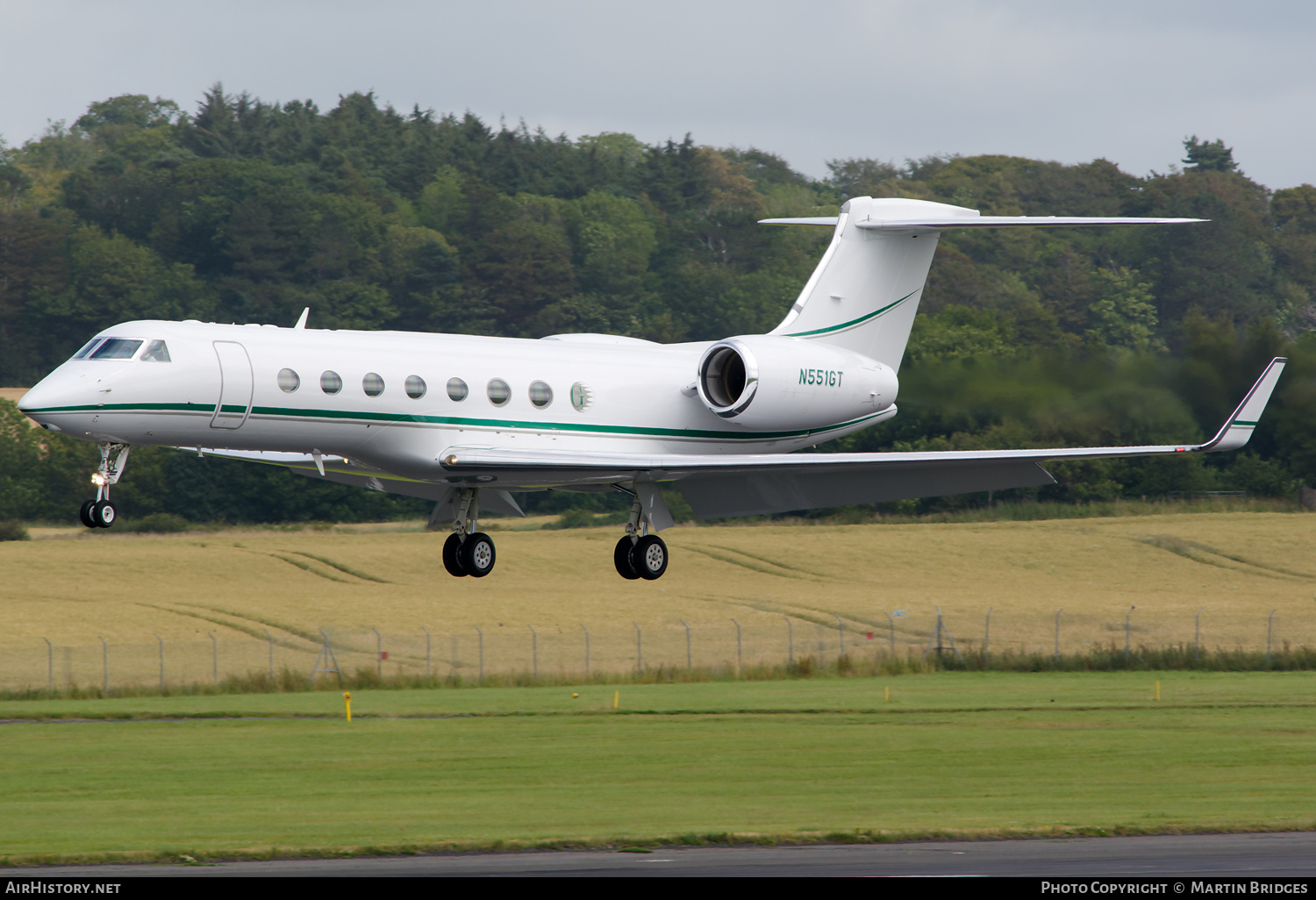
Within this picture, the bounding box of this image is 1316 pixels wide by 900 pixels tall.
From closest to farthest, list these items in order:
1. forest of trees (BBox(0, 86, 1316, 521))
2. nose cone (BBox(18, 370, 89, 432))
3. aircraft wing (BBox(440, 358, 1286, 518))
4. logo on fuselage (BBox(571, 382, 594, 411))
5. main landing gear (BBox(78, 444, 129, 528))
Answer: main landing gear (BBox(78, 444, 129, 528)) < nose cone (BBox(18, 370, 89, 432)) < aircraft wing (BBox(440, 358, 1286, 518)) < logo on fuselage (BBox(571, 382, 594, 411)) < forest of trees (BBox(0, 86, 1316, 521))

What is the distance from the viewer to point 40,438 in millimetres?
81188

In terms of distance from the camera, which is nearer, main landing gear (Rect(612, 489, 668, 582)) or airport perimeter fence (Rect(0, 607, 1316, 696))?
main landing gear (Rect(612, 489, 668, 582))

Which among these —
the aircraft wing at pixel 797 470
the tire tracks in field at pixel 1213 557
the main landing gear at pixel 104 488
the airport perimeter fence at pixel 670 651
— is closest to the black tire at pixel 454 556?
the aircraft wing at pixel 797 470

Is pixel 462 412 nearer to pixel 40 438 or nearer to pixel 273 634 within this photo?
pixel 273 634

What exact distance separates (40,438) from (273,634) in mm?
16975

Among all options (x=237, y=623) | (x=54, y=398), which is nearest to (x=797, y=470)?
(x=54, y=398)

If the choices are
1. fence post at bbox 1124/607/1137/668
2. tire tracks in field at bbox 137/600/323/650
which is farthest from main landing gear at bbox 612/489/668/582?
fence post at bbox 1124/607/1137/668

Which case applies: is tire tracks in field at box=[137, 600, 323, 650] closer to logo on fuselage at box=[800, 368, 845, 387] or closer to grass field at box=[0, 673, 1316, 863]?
grass field at box=[0, 673, 1316, 863]

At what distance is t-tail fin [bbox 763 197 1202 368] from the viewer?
2992cm

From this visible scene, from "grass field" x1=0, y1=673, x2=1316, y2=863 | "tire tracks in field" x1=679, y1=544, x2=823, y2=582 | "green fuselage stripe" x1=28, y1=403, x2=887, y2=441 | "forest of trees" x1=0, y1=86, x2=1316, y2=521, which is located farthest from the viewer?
"tire tracks in field" x1=679, y1=544, x2=823, y2=582

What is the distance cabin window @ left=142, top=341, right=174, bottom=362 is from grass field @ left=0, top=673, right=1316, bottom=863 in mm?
13392

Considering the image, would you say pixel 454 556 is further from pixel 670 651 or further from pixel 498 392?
pixel 670 651

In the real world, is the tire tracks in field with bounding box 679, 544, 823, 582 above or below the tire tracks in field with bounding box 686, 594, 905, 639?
above

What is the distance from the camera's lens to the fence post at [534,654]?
69.6 metres
